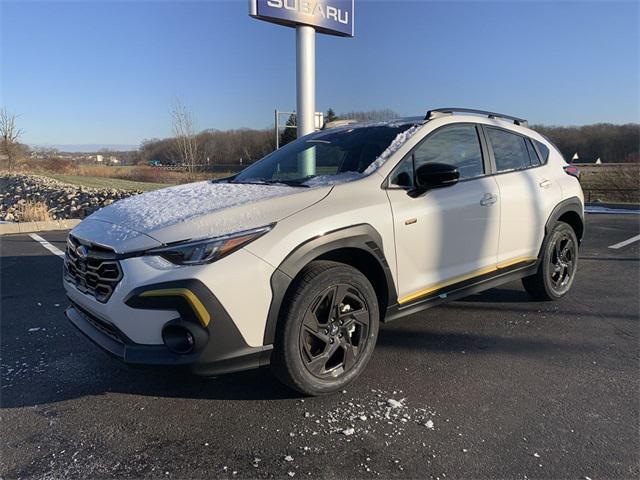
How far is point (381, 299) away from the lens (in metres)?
3.38

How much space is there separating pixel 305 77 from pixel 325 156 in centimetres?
876

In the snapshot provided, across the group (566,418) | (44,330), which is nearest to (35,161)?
(44,330)

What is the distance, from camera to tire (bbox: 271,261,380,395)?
2.79 m

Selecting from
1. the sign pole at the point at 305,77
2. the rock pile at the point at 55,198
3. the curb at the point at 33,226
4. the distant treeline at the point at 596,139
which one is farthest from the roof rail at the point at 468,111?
the distant treeline at the point at 596,139

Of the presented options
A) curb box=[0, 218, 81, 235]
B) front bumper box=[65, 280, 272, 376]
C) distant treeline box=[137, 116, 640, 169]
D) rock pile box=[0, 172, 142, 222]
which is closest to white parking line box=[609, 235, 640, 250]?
front bumper box=[65, 280, 272, 376]

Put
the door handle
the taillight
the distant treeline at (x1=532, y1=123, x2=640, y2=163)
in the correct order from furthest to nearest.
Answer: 1. the distant treeline at (x1=532, y1=123, x2=640, y2=163)
2. the taillight
3. the door handle

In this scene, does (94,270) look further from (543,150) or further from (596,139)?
(596,139)

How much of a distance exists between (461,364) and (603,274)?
380 centimetres

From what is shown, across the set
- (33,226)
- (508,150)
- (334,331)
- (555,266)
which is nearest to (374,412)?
(334,331)

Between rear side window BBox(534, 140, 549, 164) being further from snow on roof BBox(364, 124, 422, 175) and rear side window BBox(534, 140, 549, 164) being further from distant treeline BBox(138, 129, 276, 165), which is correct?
distant treeline BBox(138, 129, 276, 165)

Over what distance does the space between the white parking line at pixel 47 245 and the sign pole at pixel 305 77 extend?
6160mm

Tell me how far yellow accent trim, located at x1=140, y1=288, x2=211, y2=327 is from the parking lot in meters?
0.40

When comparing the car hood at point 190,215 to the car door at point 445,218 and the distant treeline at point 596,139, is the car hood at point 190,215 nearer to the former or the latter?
the car door at point 445,218

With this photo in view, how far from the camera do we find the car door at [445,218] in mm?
3396
